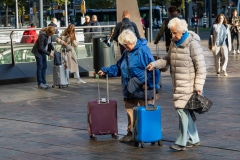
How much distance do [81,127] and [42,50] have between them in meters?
6.38

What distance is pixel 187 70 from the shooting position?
8.07 m

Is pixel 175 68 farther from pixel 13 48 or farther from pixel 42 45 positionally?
pixel 13 48

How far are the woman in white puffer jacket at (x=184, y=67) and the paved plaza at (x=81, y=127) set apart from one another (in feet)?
1.55

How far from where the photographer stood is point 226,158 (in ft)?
25.1

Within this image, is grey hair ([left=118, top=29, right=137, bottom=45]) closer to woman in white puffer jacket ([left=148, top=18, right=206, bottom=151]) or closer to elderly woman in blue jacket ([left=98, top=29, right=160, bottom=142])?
elderly woman in blue jacket ([left=98, top=29, right=160, bottom=142])

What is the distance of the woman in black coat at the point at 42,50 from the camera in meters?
16.6

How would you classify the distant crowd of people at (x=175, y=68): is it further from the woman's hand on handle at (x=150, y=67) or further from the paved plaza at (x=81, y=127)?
the paved plaza at (x=81, y=127)

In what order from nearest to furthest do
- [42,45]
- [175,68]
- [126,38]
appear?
[175,68] → [126,38] → [42,45]

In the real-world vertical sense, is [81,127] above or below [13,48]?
below

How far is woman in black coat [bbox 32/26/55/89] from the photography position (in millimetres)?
16578

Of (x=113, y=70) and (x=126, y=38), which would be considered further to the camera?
(x=113, y=70)

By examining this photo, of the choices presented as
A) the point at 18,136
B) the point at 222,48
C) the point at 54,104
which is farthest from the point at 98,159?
the point at 222,48

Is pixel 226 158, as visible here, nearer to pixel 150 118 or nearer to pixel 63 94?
pixel 150 118

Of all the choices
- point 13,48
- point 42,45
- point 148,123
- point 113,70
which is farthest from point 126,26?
point 148,123
